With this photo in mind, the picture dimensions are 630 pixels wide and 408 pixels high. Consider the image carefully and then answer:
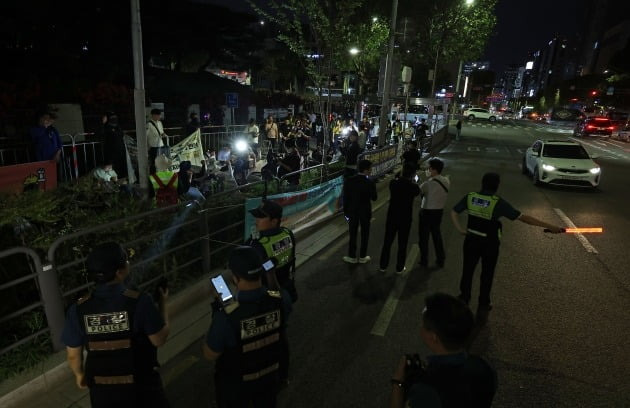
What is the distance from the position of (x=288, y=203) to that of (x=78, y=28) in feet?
51.7

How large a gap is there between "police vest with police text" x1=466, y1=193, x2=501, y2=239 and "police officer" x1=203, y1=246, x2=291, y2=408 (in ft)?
11.1

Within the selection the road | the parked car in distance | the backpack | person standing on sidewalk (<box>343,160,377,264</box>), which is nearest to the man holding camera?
the road

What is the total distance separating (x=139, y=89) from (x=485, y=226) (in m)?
5.67

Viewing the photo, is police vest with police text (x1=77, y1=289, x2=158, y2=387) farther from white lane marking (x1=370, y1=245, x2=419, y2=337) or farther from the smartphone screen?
white lane marking (x1=370, y1=245, x2=419, y2=337)

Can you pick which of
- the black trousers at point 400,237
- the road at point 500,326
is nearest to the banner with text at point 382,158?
the road at point 500,326

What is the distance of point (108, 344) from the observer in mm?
2363

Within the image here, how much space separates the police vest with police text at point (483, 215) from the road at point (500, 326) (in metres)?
1.19

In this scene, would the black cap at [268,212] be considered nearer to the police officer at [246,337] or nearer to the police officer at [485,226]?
the police officer at [246,337]

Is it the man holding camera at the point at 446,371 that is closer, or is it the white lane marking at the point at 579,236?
the man holding camera at the point at 446,371

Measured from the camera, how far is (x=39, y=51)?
14516 mm

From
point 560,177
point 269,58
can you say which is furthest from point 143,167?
point 269,58

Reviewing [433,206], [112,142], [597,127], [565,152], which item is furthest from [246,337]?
[597,127]

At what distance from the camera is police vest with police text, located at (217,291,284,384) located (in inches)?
93.7

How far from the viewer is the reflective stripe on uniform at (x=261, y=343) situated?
2.41 metres
